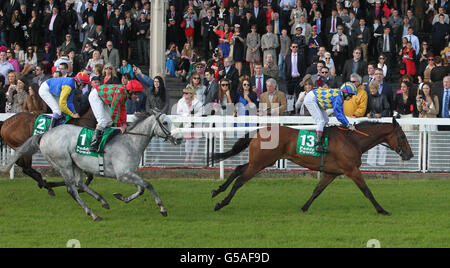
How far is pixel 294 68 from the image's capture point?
1476 centimetres

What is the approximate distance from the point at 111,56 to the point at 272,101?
4.06 metres

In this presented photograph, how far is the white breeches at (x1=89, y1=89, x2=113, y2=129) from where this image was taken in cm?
941

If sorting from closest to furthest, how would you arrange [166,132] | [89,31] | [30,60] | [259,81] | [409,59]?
[166,132]
[259,81]
[409,59]
[89,31]
[30,60]

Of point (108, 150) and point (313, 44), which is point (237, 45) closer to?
point (313, 44)

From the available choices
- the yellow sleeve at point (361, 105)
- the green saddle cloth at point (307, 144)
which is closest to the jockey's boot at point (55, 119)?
the green saddle cloth at point (307, 144)

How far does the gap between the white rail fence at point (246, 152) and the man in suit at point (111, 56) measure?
11.0ft

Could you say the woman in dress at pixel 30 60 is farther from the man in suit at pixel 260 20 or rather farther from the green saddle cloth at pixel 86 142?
the green saddle cloth at pixel 86 142

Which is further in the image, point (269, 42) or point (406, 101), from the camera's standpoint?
point (269, 42)

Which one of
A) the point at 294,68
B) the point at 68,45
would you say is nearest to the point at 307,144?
the point at 294,68

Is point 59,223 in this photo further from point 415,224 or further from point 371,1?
point 371,1

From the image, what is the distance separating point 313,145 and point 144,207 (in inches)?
84.3

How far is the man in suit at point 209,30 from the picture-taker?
16.5 m

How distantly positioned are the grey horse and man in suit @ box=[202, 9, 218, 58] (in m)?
7.43
